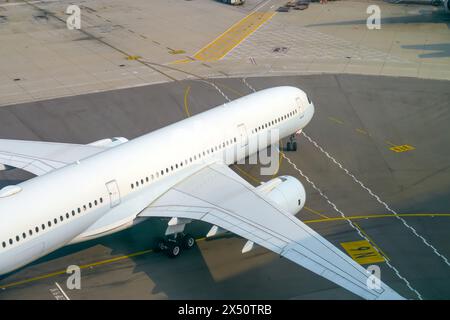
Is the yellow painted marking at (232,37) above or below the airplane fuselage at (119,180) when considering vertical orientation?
below

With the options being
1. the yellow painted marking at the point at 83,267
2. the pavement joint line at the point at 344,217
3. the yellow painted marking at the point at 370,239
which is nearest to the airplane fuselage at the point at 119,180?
the yellow painted marking at the point at 83,267

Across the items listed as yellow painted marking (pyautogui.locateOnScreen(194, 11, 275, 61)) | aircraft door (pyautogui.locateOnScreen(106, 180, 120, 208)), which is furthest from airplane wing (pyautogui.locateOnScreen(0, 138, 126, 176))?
yellow painted marking (pyautogui.locateOnScreen(194, 11, 275, 61))

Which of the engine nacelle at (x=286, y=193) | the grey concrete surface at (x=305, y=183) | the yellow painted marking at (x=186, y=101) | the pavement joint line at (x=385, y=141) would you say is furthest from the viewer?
the yellow painted marking at (x=186, y=101)

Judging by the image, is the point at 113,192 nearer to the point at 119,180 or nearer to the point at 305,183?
the point at 119,180

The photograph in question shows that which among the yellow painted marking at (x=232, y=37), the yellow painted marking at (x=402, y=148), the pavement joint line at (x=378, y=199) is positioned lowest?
the pavement joint line at (x=378, y=199)

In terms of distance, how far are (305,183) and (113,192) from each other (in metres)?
14.5

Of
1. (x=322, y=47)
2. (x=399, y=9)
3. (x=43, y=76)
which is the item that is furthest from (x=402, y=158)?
(x=399, y=9)

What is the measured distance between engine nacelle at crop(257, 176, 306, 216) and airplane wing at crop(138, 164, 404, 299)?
1.42 m

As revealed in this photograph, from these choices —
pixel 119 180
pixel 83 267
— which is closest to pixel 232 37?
pixel 119 180

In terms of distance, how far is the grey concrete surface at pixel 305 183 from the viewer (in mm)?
29219

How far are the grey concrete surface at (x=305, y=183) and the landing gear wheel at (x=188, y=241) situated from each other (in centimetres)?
39

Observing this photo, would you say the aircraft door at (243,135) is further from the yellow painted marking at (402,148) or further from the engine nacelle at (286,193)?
the yellow painted marking at (402,148)

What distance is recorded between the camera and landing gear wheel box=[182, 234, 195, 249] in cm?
3169

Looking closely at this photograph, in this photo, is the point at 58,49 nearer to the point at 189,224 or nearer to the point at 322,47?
the point at 322,47
